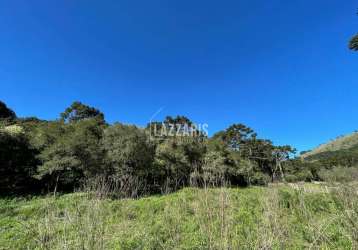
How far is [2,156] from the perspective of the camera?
8781 millimetres

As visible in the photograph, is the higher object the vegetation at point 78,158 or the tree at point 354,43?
the tree at point 354,43

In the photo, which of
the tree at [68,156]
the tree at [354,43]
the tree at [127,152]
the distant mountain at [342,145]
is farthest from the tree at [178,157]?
the distant mountain at [342,145]

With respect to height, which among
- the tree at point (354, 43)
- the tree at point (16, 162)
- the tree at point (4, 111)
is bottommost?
the tree at point (16, 162)

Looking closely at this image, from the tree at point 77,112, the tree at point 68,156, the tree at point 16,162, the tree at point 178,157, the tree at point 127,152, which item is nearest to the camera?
the tree at point 68,156

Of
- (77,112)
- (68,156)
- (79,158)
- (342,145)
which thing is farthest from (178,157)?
(342,145)

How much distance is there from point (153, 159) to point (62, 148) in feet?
15.4

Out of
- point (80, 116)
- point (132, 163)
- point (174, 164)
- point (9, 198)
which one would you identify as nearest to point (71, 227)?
point (9, 198)

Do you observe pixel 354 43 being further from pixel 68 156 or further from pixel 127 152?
pixel 68 156

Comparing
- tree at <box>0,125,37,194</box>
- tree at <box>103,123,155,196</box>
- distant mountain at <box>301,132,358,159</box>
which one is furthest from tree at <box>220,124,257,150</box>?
distant mountain at <box>301,132,358,159</box>

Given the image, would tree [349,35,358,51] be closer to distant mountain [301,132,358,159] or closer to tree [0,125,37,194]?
tree [0,125,37,194]

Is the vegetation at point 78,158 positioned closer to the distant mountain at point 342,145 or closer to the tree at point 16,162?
the tree at point 16,162

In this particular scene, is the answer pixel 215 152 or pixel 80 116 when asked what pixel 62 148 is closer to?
pixel 215 152

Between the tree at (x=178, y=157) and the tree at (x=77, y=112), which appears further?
the tree at (x=77, y=112)

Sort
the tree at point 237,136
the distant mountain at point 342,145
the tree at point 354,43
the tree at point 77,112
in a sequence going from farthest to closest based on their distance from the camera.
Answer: the distant mountain at point 342,145, the tree at point 77,112, the tree at point 237,136, the tree at point 354,43
